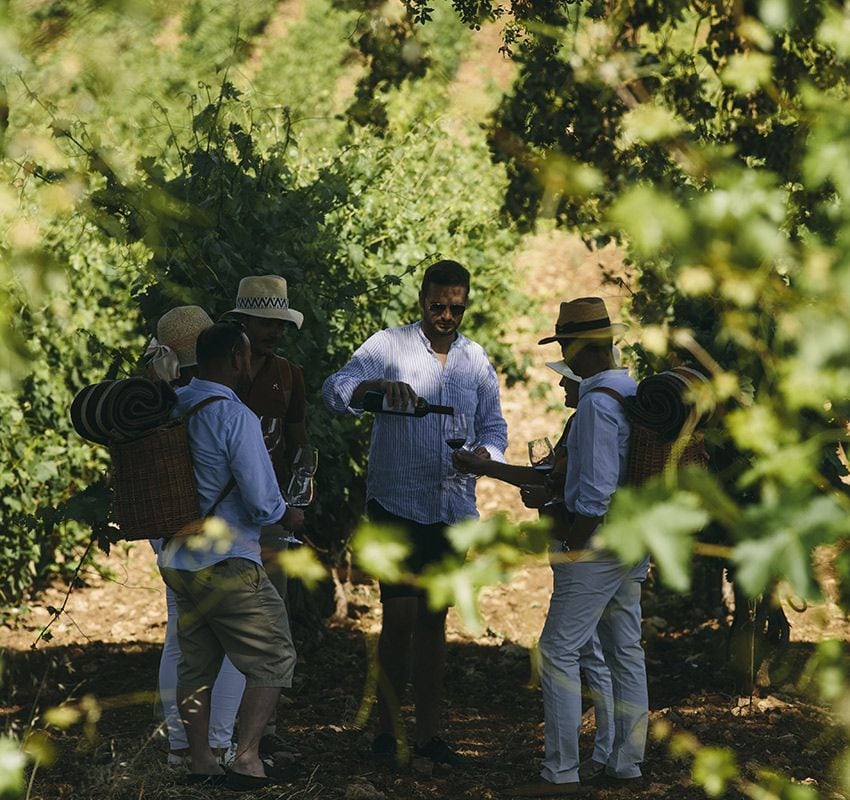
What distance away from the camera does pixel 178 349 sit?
5391 mm

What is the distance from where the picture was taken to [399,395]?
18.3 feet

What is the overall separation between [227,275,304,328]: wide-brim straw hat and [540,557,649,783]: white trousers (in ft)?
5.21

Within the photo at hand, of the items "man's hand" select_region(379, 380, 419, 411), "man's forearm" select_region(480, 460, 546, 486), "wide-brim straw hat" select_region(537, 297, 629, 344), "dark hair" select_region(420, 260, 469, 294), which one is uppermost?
"dark hair" select_region(420, 260, 469, 294)

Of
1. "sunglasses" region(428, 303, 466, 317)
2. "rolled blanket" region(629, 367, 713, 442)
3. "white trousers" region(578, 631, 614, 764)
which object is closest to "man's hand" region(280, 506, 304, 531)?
"sunglasses" region(428, 303, 466, 317)

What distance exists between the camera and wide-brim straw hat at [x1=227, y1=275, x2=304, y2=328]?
18.6ft

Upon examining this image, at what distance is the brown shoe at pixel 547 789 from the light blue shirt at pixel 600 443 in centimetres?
116

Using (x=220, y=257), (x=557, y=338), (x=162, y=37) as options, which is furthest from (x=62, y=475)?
(x=162, y=37)

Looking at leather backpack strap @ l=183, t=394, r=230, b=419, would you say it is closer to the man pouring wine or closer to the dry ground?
the man pouring wine

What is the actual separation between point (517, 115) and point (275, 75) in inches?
875

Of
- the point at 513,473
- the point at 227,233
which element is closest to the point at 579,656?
the point at 513,473

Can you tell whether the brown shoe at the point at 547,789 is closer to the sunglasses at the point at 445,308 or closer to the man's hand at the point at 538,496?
the man's hand at the point at 538,496

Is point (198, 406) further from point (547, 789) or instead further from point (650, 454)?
point (547, 789)

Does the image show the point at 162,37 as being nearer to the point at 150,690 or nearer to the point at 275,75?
the point at 275,75

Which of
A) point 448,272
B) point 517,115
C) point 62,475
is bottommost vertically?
point 62,475
